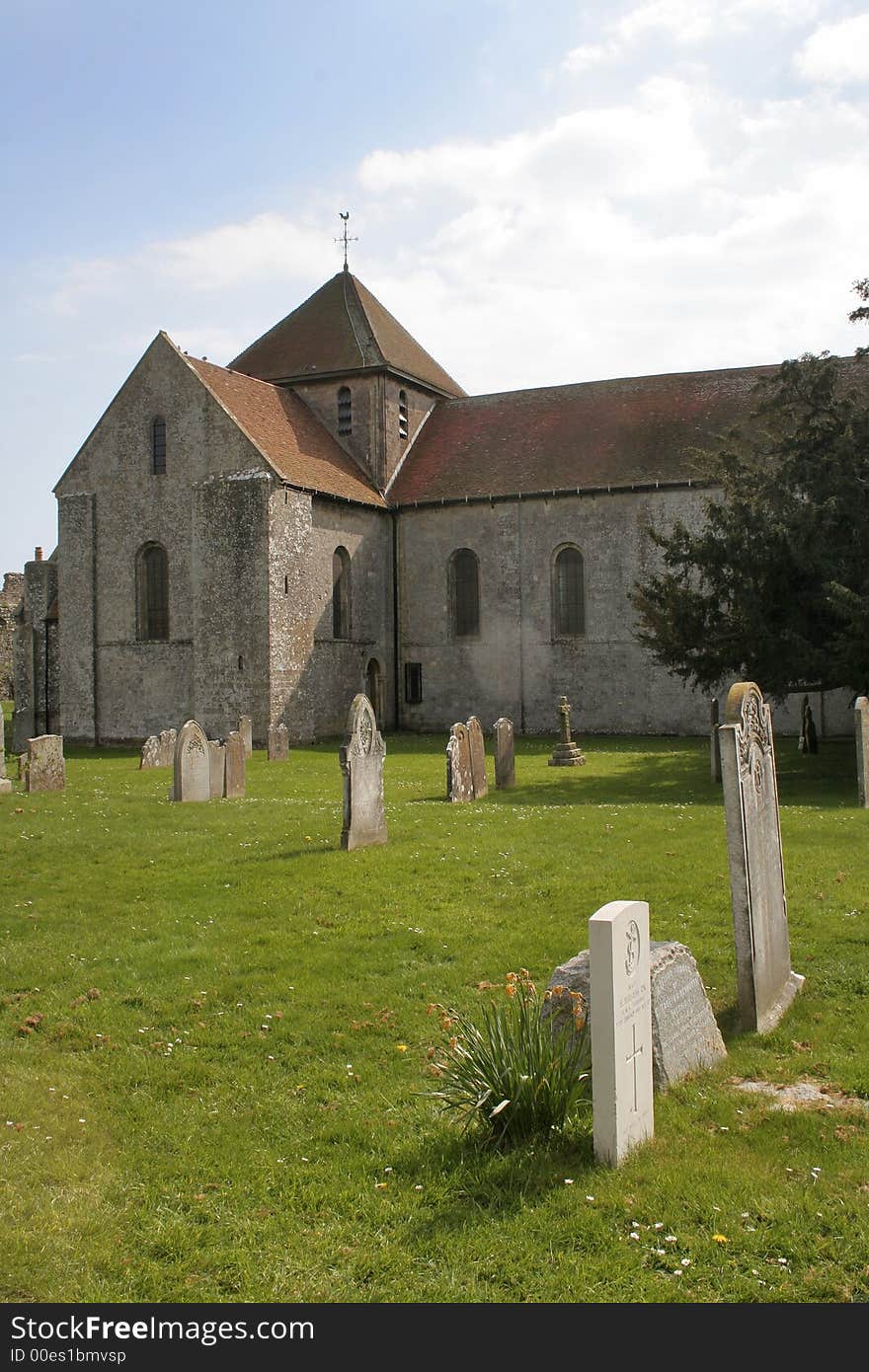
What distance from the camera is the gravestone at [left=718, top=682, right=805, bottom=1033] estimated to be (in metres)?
6.29

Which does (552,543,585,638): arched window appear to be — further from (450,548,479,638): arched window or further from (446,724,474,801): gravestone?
(446,724,474,801): gravestone

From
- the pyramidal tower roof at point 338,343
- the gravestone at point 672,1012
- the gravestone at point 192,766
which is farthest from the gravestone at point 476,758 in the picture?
the pyramidal tower roof at point 338,343

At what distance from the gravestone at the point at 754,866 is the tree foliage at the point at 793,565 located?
9723mm

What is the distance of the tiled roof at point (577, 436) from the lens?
30.7m

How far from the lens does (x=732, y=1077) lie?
5.71 meters

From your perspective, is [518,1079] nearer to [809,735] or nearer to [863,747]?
[863,747]

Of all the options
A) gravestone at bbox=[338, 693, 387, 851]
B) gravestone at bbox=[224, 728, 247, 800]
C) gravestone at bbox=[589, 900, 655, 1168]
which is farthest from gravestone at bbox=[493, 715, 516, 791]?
gravestone at bbox=[589, 900, 655, 1168]

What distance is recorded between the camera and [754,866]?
644 cm

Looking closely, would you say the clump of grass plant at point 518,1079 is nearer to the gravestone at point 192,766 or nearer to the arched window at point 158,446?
the gravestone at point 192,766

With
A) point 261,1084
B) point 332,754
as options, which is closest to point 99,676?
point 332,754

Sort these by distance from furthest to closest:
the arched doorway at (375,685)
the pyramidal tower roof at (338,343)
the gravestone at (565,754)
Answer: the pyramidal tower roof at (338,343)
the arched doorway at (375,685)
the gravestone at (565,754)

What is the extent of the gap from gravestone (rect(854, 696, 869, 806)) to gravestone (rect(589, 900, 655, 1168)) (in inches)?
414

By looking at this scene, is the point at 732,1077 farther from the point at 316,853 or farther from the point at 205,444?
the point at 205,444
